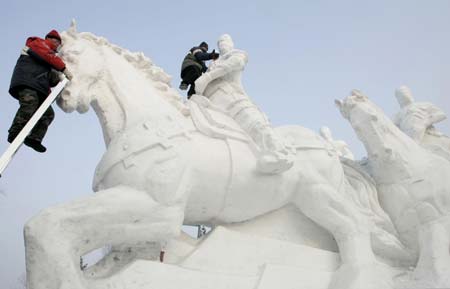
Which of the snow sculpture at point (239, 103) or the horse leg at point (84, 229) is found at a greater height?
the snow sculpture at point (239, 103)

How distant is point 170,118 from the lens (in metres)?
2.97

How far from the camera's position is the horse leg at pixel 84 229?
2275mm

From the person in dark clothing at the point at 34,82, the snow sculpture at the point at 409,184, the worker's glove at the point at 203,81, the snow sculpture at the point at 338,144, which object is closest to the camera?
the person in dark clothing at the point at 34,82

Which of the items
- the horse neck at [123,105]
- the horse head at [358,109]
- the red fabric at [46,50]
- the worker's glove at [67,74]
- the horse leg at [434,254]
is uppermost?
the red fabric at [46,50]

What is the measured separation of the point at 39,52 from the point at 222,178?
58.8 inches

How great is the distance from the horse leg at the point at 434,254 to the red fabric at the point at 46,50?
289 centimetres

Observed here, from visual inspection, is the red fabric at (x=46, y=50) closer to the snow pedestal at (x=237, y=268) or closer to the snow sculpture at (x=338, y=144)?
the snow pedestal at (x=237, y=268)

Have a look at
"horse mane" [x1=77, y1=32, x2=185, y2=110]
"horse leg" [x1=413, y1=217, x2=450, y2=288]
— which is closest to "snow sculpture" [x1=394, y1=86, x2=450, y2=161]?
"horse leg" [x1=413, y1=217, x2=450, y2=288]

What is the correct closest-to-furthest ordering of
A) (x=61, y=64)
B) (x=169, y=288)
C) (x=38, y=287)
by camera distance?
(x=38, y=287) → (x=169, y=288) → (x=61, y=64)

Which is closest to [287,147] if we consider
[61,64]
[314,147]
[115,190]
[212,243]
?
[314,147]

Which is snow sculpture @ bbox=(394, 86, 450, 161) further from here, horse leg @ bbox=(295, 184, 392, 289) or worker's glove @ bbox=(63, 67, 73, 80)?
worker's glove @ bbox=(63, 67, 73, 80)

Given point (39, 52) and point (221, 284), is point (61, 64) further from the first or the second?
point (221, 284)

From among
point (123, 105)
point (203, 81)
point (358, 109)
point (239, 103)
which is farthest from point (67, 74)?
point (358, 109)

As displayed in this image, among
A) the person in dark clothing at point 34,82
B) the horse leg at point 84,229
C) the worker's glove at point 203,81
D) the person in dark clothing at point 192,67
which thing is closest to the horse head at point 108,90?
the person in dark clothing at point 34,82
